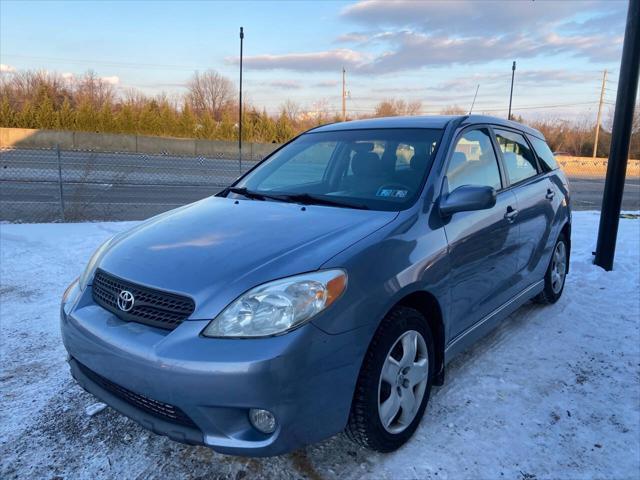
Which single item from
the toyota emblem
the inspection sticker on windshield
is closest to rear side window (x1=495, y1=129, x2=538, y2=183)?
the inspection sticker on windshield

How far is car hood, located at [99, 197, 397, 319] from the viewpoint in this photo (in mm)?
2105

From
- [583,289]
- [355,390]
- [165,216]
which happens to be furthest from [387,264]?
[583,289]

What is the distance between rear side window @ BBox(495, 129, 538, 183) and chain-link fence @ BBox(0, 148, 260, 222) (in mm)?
7156

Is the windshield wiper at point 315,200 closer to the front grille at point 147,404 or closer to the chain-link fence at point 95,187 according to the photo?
the front grille at point 147,404

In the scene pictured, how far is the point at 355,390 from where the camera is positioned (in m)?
2.20

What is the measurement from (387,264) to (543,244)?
8.01 feet

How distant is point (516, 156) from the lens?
13.0 feet

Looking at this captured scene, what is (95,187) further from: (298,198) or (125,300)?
(125,300)

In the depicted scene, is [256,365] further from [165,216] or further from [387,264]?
[165,216]

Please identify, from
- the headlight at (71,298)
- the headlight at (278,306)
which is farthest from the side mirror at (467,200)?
the headlight at (71,298)

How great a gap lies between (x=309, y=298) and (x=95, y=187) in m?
15.0

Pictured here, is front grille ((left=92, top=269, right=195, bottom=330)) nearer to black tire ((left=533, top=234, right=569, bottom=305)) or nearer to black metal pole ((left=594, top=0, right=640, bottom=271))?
black tire ((left=533, top=234, right=569, bottom=305))

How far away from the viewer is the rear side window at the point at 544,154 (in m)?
4.43

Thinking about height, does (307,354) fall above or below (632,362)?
above
